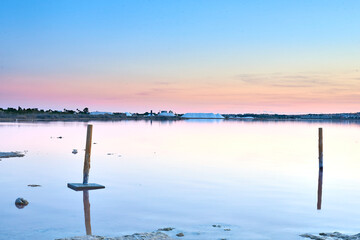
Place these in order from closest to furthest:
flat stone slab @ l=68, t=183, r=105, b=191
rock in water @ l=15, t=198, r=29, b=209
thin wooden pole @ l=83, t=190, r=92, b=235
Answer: thin wooden pole @ l=83, t=190, r=92, b=235, rock in water @ l=15, t=198, r=29, b=209, flat stone slab @ l=68, t=183, r=105, b=191

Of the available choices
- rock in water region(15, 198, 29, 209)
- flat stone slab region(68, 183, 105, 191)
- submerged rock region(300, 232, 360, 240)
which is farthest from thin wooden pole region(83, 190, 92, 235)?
submerged rock region(300, 232, 360, 240)

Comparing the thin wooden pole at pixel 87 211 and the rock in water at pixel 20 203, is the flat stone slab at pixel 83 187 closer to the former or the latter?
the thin wooden pole at pixel 87 211

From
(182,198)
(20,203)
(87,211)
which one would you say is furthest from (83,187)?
(182,198)

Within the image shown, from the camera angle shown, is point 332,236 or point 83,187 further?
point 83,187

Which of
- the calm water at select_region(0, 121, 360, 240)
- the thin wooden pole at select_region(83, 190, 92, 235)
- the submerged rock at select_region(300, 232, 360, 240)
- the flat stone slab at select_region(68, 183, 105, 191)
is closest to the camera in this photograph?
the submerged rock at select_region(300, 232, 360, 240)

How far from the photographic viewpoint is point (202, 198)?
17641 mm

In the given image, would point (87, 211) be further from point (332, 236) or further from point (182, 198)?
point (332, 236)

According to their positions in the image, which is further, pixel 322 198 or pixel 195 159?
pixel 195 159

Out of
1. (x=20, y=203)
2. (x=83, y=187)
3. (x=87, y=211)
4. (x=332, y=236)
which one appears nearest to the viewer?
(x=332, y=236)

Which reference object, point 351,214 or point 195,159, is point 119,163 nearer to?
point 195,159

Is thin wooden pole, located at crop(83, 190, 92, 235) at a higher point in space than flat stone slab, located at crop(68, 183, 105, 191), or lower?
lower

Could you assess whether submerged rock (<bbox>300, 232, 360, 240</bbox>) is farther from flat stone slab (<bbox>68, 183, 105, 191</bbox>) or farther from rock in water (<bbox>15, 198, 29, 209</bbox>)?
flat stone slab (<bbox>68, 183, 105, 191</bbox>)

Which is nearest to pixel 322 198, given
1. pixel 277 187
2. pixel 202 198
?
pixel 277 187

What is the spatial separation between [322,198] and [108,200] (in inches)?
366
